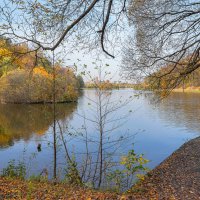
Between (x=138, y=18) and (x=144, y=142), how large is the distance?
8.08 m

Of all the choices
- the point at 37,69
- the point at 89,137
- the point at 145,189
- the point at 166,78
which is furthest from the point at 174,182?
the point at 89,137

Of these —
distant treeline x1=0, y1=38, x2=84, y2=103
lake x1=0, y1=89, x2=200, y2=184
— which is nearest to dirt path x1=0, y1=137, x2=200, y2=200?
lake x1=0, y1=89, x2=200, y2=184

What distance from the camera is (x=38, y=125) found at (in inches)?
781

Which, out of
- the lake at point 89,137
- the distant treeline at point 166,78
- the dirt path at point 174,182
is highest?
the distant treeline at point 166,78

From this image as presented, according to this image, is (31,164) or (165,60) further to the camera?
(31,164)

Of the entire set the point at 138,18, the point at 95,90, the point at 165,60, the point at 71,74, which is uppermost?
the point at 138,18

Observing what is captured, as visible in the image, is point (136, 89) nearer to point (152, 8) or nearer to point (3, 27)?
point (152, 8)

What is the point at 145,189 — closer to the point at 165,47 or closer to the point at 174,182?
the point at 174,182

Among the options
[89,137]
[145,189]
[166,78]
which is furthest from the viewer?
[89,137]

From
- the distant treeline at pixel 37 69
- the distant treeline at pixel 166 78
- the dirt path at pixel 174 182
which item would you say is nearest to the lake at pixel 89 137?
the distant treeline at pixel 166 78

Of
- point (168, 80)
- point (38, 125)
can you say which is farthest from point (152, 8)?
point (38, 125)

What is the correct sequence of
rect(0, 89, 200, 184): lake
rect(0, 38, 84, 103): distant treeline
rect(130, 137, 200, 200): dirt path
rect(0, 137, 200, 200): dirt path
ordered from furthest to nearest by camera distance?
rect(0, 89, 200, 184): lake → rect(130, 137, 200, 200): dirt path → rect(0, 38, 84, 103): distant treeline → rect(0, 137, 200, 200): dirt path

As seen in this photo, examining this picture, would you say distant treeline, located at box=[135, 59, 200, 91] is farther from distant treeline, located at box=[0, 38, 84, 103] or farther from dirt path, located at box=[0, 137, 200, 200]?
dirt path, located at box=[0, 137, 200, 200]

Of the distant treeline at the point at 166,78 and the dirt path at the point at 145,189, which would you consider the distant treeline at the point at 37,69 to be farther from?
the distant treeline at the point at 166,78
